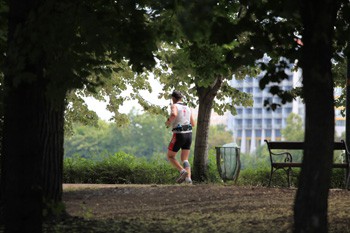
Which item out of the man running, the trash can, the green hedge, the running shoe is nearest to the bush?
the green hedge

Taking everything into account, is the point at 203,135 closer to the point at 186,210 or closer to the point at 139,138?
the point at 186,210

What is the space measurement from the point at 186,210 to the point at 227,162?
285 inches

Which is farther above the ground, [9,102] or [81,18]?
[81,18]

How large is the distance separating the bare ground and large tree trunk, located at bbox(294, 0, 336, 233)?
6.57 ft

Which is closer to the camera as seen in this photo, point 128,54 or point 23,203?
point 23,203

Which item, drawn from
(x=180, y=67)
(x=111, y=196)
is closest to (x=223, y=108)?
(x=111, y=196)

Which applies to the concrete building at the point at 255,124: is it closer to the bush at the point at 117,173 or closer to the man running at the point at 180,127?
the bush at the point at 117,173

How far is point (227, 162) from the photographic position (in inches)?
669

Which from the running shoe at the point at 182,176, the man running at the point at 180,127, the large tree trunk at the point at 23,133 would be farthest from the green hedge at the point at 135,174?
the large tree trunk at the point at 23,133

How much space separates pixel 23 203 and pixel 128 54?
2.29 meters

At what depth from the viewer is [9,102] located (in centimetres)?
652

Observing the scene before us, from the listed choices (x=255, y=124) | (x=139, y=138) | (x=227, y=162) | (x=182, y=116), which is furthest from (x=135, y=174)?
(x=255, y=124)

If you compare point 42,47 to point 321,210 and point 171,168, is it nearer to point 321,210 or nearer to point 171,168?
point 321,210

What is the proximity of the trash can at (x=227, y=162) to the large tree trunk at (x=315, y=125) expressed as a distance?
10.9 metres
